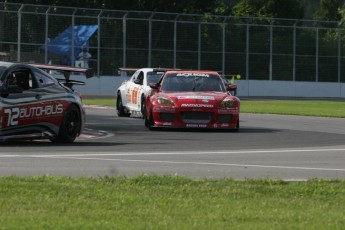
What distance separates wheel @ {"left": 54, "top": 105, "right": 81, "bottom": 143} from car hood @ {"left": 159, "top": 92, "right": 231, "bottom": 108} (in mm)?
4365

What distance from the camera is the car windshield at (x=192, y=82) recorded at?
79.3 feet

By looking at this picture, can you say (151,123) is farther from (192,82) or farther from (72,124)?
(72,124)

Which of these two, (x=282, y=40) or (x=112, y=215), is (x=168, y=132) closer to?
(x=112, y=215)

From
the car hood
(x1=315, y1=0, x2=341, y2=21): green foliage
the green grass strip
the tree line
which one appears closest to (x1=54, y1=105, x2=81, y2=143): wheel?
the car hood

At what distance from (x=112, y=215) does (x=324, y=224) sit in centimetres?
169

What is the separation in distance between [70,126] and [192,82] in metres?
6.38

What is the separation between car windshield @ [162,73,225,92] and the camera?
24.2 meters

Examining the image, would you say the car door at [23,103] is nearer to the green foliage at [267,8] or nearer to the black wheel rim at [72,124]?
the black wheel rim at [72,124]

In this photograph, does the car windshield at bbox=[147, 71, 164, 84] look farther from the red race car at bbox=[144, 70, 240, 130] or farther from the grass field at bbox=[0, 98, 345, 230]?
the grass field at bbox=[0, 98, 345, 230]

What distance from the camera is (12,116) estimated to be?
1723cm

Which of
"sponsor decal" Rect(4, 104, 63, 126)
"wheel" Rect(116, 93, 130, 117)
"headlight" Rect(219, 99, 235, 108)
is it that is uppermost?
"sponsor decal" Rect(4, 104, 63, 126)

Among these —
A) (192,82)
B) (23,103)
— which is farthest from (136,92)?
(23,103)

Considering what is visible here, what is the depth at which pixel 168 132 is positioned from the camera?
22156mm

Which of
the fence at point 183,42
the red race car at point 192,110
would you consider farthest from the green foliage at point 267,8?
the red race car at point 192,110
